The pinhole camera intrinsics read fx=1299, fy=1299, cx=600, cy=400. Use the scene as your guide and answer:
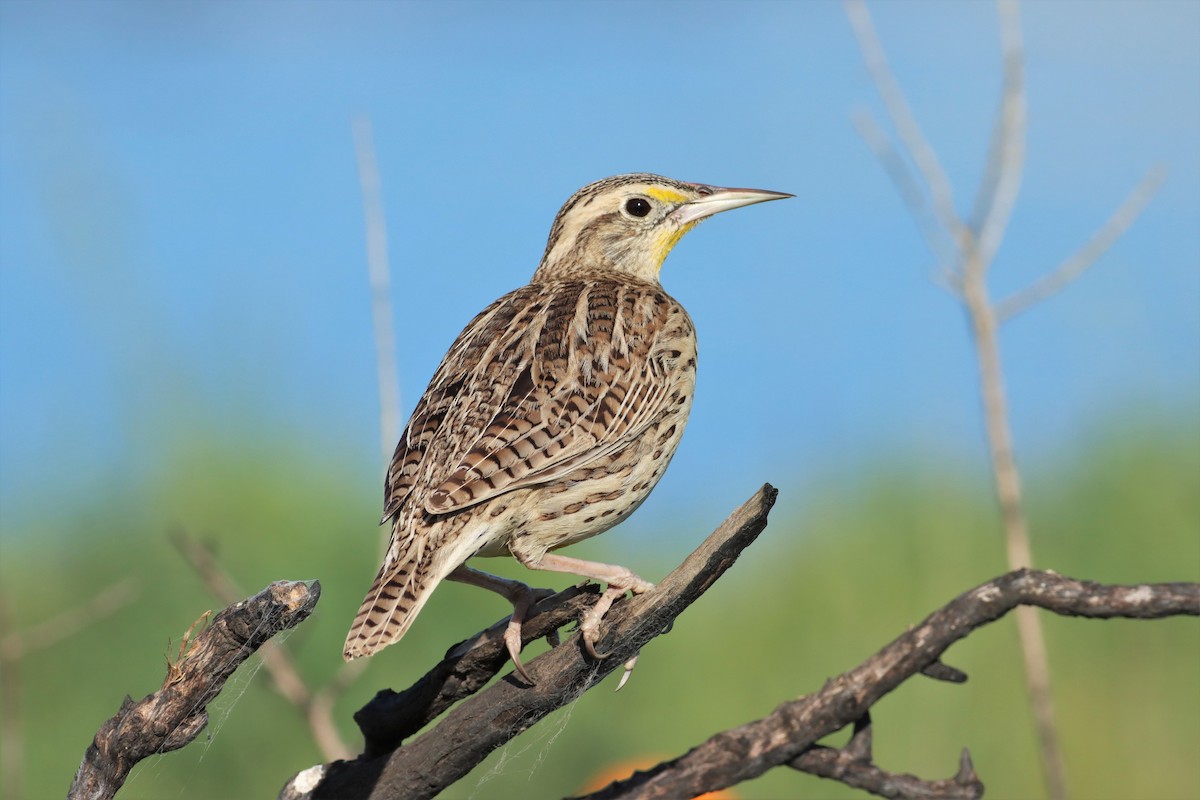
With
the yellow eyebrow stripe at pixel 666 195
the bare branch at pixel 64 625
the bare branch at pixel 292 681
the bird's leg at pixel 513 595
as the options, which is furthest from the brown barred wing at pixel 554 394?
the bare branch at pixel 64 625

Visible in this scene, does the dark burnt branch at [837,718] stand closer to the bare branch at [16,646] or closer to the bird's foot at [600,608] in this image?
the bird's foot at [600,608]

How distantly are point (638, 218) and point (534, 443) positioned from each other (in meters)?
1.63

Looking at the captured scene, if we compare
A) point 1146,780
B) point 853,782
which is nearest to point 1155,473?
point 1146,780

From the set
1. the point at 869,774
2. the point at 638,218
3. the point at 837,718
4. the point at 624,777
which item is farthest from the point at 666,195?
the point at 869,774

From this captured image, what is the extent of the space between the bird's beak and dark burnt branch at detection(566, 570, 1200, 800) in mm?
2051

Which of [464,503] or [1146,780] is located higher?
[1146,780]

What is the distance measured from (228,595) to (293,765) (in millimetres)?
1226

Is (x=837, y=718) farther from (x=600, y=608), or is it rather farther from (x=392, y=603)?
(x=392, y=603)

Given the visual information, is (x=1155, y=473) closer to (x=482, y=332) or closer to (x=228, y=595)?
(x=482, y=332)

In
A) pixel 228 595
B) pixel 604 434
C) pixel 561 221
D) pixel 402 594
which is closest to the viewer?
pixel 402 594

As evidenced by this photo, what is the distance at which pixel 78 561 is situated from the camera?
22.9 ft

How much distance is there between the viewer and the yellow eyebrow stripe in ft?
16.7

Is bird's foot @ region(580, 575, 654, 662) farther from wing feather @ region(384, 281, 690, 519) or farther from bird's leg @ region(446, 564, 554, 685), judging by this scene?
wing feather @ region(384, 281, 690, 519)

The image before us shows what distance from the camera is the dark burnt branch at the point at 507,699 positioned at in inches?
124
